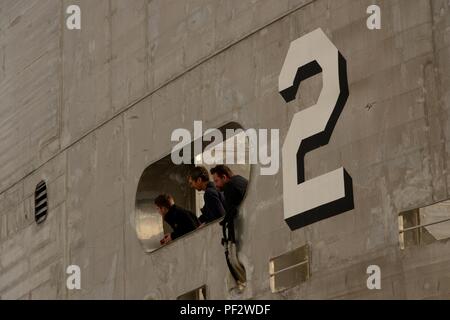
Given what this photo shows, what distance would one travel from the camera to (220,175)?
1491 centimetres

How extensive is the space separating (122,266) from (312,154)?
331 cm

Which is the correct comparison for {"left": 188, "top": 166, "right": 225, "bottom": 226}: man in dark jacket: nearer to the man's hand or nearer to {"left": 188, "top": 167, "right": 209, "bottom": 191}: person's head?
{"left": 188, "top": 167, "right": 209, "bottom": 191}: person's head

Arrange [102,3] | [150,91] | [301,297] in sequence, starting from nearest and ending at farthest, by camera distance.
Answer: [301,297]
[150,91]
[102,3]

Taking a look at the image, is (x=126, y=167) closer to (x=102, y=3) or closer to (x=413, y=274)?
(x=102, y=3)

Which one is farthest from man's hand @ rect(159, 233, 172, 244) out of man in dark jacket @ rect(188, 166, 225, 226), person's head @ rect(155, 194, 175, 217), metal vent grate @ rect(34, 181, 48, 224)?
metal vent grate @ rect(34, 181, 48, 224)

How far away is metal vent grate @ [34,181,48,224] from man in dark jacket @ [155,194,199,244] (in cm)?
280

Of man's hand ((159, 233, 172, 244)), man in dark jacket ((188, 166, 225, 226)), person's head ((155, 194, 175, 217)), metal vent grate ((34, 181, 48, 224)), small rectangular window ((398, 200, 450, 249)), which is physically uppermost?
metal vent grate ((34, 181, 48, 224))

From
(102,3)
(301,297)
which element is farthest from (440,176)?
(102,3)

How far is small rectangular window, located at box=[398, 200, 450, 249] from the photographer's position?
1302cm

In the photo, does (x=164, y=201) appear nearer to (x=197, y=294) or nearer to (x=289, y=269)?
(x=197, y=294)

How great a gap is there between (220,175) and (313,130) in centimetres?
108

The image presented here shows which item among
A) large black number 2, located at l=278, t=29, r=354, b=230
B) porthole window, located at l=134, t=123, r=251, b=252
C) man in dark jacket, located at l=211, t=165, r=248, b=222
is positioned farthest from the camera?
porthole window, located at l=134, t=123, r=251, b=252

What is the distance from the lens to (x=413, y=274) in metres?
13.1

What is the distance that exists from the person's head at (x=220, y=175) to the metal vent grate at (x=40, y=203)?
4077 mm
